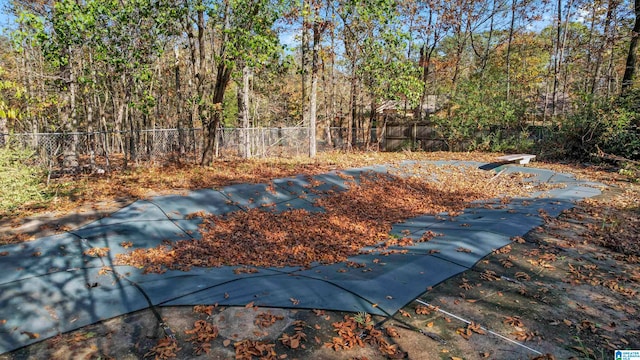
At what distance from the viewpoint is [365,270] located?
12.7ft

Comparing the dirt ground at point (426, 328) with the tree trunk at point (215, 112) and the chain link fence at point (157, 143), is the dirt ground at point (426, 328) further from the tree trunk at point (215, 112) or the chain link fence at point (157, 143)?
the tree trunk at point (215, 112)

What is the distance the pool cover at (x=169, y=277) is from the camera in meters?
2.83

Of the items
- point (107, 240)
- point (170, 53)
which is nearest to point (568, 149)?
point (107, 240)

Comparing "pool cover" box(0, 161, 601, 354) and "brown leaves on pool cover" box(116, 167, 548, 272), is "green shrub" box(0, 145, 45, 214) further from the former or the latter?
"brown leaves on pool cover" box(116, 167, 548, 272)

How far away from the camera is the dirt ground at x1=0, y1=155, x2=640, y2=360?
96.7 inches

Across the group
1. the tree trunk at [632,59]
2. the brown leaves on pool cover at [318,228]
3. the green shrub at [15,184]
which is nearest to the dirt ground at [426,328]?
the brown leaves on pool cover at [318,228]

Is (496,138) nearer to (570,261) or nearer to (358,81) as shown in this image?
(358,81)

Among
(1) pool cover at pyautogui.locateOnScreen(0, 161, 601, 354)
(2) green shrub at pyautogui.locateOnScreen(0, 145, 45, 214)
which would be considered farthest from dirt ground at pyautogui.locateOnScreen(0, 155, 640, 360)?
(2) green shrub at pyautogui.locateOnScreen(0, 145, 45, 214)

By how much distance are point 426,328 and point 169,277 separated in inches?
100

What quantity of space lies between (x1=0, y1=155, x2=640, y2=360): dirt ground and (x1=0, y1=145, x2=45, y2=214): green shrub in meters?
3.96

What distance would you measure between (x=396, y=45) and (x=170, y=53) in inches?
430

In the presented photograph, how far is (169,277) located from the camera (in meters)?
3.55

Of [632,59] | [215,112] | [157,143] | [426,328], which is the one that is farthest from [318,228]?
[632,59]

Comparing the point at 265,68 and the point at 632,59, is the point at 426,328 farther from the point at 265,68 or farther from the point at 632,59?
the point at 632,59
